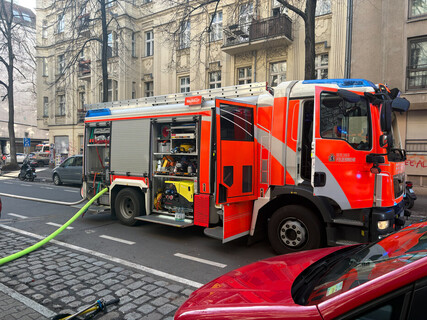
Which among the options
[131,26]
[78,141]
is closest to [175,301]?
[131,26]

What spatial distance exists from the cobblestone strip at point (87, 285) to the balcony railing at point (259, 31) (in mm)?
12968

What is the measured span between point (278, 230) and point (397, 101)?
2.82m

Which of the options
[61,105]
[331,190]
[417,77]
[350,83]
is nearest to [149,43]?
[61,105]

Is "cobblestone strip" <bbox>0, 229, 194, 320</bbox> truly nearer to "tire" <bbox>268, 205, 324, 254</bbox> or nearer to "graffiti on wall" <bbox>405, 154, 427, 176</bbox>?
"tire" <bbox>268, 205, 324, 254</bbox>

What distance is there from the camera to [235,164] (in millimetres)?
5512

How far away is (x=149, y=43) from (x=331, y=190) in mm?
22163

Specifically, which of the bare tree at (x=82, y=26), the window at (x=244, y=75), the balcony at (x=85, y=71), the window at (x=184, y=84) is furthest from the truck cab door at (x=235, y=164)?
the balcony at (x=85, y=71)

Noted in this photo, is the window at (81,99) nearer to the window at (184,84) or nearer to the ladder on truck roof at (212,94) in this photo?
the window at (184,84)

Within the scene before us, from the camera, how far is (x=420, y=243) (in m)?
→ 1.75

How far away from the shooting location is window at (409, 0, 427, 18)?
44.6ft

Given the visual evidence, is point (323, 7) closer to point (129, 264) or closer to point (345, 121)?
point (345, 121)

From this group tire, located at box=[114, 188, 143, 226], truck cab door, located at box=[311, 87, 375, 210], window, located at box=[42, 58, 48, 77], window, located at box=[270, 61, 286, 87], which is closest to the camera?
truck cab door, located at box=[311, 87, 375, 210]

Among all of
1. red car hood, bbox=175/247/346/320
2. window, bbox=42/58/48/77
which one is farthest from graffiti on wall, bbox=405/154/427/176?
window, bbox=42/58/48/77

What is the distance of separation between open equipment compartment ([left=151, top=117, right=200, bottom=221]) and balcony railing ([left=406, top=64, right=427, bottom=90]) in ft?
40.5
